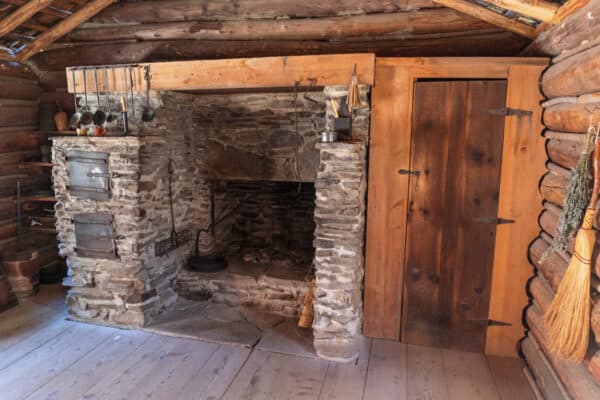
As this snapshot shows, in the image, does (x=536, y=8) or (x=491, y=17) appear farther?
(x=491, y=17)

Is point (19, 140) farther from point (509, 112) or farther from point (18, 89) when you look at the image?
point (509, 112)

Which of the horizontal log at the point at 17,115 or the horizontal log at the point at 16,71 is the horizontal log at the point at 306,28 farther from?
the horizontal log at the point at 17,115

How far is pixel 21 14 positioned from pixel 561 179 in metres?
4.53

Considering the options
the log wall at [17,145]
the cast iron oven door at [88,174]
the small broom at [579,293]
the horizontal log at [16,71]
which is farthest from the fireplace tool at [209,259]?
the small broom at [579,293]

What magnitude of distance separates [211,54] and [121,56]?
1.00 metres

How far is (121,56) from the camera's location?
4297 mm

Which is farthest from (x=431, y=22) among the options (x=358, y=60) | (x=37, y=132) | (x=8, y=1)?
(x=37, y=132)

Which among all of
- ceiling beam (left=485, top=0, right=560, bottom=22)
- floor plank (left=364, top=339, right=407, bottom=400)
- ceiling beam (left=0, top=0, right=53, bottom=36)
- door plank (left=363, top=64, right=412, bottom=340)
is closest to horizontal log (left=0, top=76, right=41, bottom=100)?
ceiling beam (left=0, top=0, right=53, bottom=36)

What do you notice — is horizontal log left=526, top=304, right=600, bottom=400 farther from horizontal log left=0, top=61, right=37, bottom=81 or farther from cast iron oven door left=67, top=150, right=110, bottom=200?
horizontal log left=0, top=61, right=37, bottom=81

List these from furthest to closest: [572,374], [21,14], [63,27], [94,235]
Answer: [63,27] < [94,235] < [21,14] < [572,374]

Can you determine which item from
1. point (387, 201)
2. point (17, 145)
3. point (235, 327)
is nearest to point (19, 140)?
point (17, 145)

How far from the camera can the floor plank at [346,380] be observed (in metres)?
2.89

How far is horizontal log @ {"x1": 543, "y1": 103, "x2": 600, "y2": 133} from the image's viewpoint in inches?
90.4

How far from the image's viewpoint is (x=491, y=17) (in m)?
3.29
